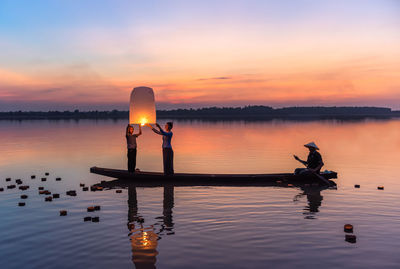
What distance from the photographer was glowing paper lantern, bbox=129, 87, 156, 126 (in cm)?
1533

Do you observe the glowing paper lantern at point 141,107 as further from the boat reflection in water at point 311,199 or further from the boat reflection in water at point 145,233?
the boat reflection in water at point 311,199

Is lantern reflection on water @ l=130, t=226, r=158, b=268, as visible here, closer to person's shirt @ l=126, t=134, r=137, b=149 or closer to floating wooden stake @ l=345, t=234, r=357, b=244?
floating wooden stake @ l=345, t=234, r=357, b=244

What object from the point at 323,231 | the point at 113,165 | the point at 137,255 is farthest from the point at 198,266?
the point at 113,165

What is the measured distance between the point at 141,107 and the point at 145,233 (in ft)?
19.4

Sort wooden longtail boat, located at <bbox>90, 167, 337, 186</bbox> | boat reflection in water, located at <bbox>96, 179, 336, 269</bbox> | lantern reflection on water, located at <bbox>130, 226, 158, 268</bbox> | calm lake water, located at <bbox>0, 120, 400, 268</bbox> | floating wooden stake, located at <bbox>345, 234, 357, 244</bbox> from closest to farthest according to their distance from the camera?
lantern reflection on water, located at <bbox>130, 226, 158, 268</bbox>
calm lake water, located at <bbox>0, 120, 400, 268</bbox>
boat reflection in water, located at <bbox>96, 179, 336, 269</bbox>
floating wooden stake, located at <bbox>345, 234, 357, 244</bbox>
wooden longtail boat, located at <bbox>90, 167, 337, 186</bbox>

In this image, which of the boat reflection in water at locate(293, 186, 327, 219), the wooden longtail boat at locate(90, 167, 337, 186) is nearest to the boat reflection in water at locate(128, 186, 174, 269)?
the wooden longtail boat at locate(90, 167, 337, 186)

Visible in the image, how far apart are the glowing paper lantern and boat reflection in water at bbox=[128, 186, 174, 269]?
330 cm

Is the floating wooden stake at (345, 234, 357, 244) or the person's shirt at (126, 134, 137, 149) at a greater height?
the person's shirt at (126, 134, 137, 149)

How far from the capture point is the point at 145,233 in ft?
36.0

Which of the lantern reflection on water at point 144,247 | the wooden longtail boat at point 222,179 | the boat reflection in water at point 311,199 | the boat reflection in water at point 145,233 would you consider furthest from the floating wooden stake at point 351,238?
the wooden longtail boat at point 222,179

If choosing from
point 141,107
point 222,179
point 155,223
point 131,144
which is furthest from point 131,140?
point 155,223

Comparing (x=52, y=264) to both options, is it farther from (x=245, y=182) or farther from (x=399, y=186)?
(x=399, y=186)

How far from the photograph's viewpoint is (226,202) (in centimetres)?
1485

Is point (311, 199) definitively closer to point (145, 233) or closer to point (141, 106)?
point (145, 233)
